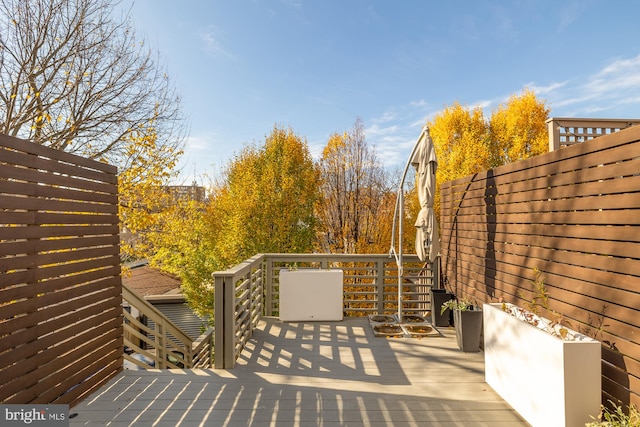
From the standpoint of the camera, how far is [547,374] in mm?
2105

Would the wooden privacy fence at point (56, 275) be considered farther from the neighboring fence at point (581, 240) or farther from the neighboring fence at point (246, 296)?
the neighboring fence at point (581, 240)

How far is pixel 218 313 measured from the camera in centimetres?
336

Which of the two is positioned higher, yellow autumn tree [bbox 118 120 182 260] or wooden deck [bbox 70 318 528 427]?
yellow autumn tree [bbox 118 120 182 260]

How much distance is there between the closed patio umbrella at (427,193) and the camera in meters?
4.40

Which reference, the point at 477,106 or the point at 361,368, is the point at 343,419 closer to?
the point at 361,368

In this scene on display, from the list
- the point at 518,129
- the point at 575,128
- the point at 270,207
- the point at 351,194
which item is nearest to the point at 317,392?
the point at 575,128

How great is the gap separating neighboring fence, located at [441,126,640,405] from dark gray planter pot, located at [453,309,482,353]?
0.29 metres

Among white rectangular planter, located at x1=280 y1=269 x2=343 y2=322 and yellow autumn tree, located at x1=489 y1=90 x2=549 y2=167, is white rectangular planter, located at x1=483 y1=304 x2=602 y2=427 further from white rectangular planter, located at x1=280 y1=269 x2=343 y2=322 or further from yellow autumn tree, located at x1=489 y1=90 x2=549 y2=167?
yellow autumn tree, located at x1=489 y1=90 x2=549 y2=167

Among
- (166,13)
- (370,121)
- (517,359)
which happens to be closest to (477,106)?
(370,121)

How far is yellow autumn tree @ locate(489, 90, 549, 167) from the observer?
16.8m

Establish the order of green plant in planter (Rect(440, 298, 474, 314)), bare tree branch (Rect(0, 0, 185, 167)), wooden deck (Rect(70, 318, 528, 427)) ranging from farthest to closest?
1. bare tree branch (Rect(0, 0, 185, 167))
2. green plant in planter (Rect(440, 298, 474, 314))
3. wooden deck (Rect(70, 318, 528, 427))

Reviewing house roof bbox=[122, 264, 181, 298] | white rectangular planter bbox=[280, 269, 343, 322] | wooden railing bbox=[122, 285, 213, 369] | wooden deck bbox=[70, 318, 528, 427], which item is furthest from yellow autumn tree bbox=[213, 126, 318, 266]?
wooden deck bbox=[70, 318, 528, 427]

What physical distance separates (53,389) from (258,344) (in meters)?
2.04

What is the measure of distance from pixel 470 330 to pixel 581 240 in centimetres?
174
